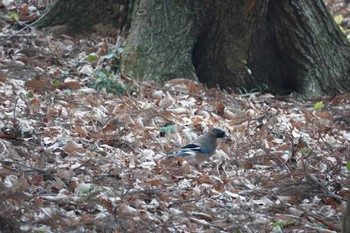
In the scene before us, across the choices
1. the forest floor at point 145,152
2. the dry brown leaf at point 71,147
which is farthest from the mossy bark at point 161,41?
the dry brown leaf at point 71,147

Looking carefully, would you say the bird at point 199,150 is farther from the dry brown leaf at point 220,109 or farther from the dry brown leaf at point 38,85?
the dry brown leaf at point 38,85

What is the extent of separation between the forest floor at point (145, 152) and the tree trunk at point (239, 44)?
0.33 metres

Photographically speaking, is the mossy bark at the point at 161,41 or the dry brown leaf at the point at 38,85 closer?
the dry brown leaf at the point at 38,85

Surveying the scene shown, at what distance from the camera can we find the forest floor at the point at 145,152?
482 centimetres

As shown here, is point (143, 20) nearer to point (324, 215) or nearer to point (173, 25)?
point (173, 25)

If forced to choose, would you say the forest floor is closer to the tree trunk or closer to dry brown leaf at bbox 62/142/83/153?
dry brown leaf at bbox 62/142/83/153

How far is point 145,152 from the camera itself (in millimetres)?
6379

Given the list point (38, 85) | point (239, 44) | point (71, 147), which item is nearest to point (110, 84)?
point (38, 85)

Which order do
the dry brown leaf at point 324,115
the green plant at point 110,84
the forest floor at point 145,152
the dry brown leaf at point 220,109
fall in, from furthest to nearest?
1. the dry brown leaf at point 324,115
2. the green plant at point 110,84
3. the dry brown leaf at point 220,109
4. the forest floor at point 145,152

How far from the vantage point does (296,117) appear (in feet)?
26.8

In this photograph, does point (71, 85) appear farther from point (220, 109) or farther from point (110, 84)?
point (220, 109)

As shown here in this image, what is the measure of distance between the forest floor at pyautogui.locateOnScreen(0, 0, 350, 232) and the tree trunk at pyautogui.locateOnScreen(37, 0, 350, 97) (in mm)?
330

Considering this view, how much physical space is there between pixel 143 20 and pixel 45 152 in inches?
127

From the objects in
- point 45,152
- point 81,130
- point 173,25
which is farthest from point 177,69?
point 45,152
